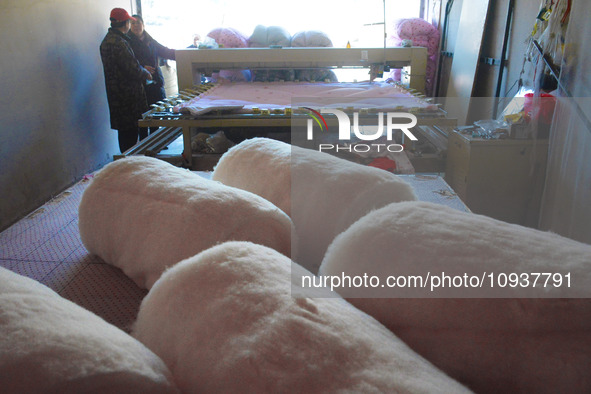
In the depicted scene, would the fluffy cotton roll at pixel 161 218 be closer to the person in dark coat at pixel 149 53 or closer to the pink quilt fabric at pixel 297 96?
the pink quilt fabric at pixel 297 96

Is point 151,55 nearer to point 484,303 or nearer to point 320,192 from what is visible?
point 320,192

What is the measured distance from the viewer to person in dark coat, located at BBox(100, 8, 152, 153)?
3514 mm

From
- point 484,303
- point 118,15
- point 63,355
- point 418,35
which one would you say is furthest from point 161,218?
point 418,35

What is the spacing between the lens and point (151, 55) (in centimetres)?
411

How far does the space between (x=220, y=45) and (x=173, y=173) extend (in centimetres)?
356

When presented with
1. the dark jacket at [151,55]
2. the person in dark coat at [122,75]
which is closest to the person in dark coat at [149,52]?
the dark jacket at [151,55]

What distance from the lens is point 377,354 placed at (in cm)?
46

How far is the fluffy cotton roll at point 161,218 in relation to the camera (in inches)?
30.2

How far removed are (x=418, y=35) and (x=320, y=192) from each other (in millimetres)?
4834

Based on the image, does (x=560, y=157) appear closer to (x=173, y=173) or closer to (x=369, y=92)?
(x=369, y=92)

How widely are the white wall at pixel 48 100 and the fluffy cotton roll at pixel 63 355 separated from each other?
2535 millimetres

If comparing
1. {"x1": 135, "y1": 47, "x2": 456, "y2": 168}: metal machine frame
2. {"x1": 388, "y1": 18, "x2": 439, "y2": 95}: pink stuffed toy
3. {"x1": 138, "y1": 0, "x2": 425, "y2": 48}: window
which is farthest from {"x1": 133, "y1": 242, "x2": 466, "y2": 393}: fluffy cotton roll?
{"x1": 138, "y1": 0, "x2": 425, "y2": 48}: window

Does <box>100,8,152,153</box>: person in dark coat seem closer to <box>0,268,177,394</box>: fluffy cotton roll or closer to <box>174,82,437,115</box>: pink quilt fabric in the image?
<box>174,82,437,115</box>: pink quilt fabric

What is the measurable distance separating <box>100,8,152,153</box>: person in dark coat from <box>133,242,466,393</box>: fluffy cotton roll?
11.1 feet
